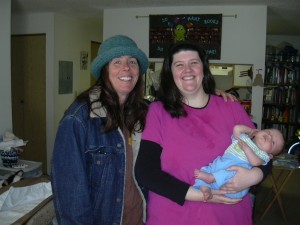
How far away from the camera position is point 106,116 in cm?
125

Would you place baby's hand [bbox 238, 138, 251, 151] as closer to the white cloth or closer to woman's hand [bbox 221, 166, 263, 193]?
woman's hand [bbox 221, 166, 263, 193]

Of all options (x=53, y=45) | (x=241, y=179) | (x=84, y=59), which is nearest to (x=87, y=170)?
(x=241, y=179)

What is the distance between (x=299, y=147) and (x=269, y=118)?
2.08 meters

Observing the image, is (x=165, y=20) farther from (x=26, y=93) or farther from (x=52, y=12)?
(x=26, y=93)

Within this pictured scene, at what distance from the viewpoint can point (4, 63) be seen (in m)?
3.01

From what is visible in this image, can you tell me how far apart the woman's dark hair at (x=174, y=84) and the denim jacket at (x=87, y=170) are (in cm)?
21

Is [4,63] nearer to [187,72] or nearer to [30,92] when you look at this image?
[30,92]

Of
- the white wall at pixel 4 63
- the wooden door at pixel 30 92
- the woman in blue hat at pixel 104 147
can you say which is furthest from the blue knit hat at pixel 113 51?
the wooden door at pixel 30 92

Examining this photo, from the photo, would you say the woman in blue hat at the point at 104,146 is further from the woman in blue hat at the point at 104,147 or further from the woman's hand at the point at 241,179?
the woman's hand at the point at 241,179

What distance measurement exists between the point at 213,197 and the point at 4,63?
2701 mm

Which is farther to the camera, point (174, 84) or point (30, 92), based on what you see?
point (30, 92)

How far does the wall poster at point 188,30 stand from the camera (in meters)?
3.67

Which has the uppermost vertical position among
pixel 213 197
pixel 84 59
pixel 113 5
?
pixel 113 5

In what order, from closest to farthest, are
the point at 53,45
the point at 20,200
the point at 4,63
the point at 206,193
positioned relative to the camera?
the point at 206,193 < the point at 20,200 < the point at 4,63 < the point at 53,45
